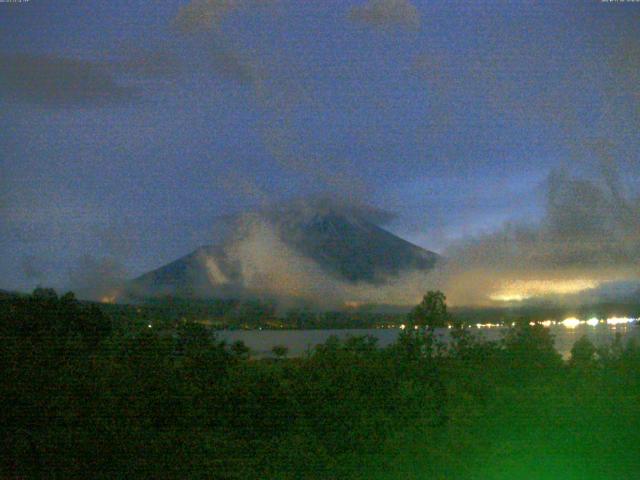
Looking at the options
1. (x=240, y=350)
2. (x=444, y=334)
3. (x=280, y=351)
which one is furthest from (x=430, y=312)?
(x=240, y=350)

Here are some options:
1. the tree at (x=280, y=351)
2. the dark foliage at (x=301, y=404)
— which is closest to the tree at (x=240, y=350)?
the dark foliage at (x=301, y=404)

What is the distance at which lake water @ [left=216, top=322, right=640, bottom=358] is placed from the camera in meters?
7.61

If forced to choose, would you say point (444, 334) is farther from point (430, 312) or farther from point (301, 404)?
point (301, 404)

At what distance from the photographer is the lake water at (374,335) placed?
761 cm

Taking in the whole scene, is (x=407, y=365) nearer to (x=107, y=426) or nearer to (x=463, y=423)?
(x=463, y=423)

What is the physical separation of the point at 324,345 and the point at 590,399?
8.96 feet

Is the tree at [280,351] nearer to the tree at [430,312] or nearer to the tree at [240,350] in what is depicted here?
the tree at [240,350]

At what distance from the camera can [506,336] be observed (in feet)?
26.8

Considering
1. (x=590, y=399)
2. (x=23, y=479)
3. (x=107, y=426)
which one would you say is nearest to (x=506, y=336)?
(x=590, y=399)

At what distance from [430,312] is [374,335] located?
742 millimetres

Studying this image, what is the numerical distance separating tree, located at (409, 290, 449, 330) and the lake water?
12cm

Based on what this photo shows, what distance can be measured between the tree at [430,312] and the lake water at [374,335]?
0.40ft

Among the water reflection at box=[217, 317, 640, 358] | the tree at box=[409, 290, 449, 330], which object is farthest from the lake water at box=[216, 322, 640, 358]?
the tree at box=[409, 290, 449, 330]

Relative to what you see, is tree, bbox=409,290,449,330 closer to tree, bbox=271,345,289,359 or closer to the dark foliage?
the dark foliage
